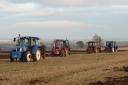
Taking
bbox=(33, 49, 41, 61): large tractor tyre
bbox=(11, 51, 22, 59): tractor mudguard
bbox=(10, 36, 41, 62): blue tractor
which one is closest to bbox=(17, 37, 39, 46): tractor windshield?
bbox=(10, 36, 41, 62): blue tractor

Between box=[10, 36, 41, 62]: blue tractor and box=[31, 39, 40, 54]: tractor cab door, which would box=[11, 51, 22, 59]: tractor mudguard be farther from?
box=[31, 39, 40, 54]: tractor cab door

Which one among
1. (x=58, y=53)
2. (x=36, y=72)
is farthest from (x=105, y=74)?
(x=58, y=53)

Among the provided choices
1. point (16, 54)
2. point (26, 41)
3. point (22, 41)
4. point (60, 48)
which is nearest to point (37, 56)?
point (26, 41)

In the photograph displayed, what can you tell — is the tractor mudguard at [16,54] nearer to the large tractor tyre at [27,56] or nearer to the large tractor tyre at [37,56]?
the large tractor tyre at [27,56]

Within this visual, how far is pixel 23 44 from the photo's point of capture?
1491 inches

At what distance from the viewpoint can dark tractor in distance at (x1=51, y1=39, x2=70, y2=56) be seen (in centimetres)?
5072

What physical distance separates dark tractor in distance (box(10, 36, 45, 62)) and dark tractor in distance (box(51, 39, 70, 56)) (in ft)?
39.8

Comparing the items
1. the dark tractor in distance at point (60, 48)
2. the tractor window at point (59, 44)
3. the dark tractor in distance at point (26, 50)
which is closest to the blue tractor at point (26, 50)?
the dark tractor in distance at point (26, 50)

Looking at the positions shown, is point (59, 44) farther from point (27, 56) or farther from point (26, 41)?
point (27, 56)

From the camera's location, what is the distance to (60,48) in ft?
169

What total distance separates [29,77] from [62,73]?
3.01m

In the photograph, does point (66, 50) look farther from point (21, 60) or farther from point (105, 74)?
point (105, 74)

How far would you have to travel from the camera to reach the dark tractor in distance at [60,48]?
5072cm

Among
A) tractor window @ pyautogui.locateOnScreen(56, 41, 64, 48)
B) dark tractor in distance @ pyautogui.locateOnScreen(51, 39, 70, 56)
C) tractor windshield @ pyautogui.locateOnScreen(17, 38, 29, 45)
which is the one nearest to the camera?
tractor windshield @ pyautogui.locateOnScreen(17, 38, 29, 45)
